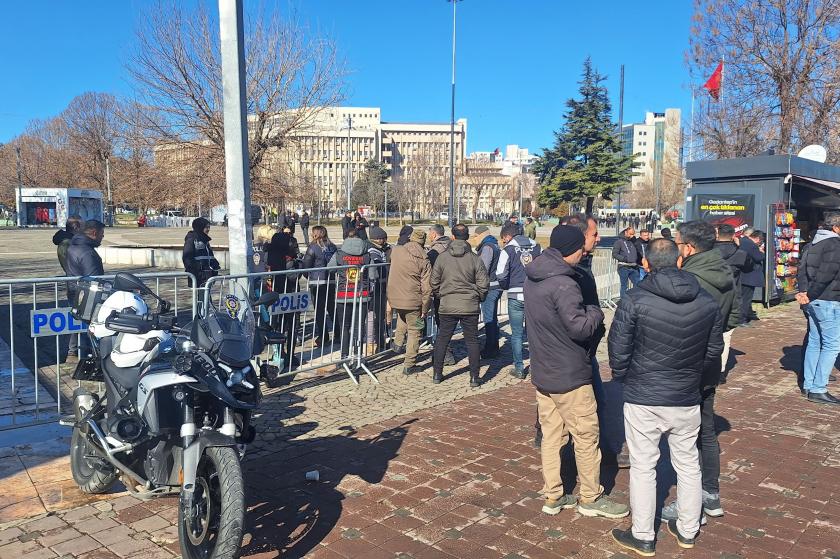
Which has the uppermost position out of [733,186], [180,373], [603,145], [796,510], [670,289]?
[603,145]

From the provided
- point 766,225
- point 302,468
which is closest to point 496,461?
point 302,468

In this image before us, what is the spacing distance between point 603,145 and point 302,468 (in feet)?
120

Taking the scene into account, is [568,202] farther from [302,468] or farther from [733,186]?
[302,468]

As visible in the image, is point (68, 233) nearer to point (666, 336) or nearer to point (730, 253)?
point (666, 336)

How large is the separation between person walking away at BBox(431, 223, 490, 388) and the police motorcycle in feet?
11.8

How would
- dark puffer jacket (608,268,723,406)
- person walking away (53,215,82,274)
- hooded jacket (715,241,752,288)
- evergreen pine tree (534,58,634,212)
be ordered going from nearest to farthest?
dark puffer jacket (608,268,723,406) → hooded jacket (715,241,752,288) → person walking away (53,215,82,274) → evergreen pine tree (534,58,634,212)

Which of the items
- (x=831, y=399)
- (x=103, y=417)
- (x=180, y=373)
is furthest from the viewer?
(x=831, y=399)

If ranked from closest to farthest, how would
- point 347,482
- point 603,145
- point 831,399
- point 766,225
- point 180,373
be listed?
point 180,373 < point 347,482 < point 831,399 < point 766,225 < point 603,145

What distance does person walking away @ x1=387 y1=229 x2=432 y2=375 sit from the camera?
767cm

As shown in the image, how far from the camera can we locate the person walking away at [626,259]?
12820mm

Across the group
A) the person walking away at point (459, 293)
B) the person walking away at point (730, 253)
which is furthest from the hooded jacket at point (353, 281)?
the person walking away at point (730, 253)

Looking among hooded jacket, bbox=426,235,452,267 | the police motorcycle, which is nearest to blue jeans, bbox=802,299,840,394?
hooded jacket, bbox=426,235,452,267

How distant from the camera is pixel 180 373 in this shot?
330 cm

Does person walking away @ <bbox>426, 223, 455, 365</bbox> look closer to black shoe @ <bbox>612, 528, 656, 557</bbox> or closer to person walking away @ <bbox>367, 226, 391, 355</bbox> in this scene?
person walking away @ <bbox>367, 226, 391, 355</bbox>
